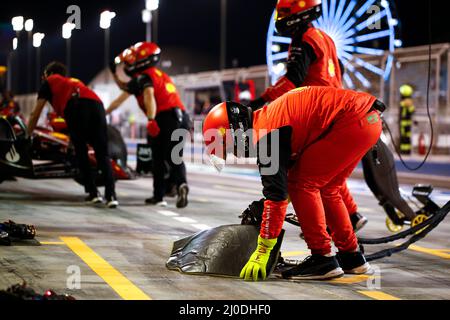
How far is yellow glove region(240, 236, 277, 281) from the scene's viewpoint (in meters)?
6.18

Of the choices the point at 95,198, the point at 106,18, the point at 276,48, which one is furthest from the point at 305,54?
the point at 276,48

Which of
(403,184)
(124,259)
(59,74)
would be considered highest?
(59,74)

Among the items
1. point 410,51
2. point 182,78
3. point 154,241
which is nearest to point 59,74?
point 154,241

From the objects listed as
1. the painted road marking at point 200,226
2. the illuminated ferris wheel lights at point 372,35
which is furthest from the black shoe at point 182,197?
the illuminated ferris wheel lights at point 372,35

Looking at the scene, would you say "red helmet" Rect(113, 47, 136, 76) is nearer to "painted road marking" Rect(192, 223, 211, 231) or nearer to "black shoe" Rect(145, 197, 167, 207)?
"black shoe" Rect(145, 197, 167, 207)

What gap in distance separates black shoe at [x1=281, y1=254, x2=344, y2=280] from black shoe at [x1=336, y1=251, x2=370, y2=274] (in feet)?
1.03

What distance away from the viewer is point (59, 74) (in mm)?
11906

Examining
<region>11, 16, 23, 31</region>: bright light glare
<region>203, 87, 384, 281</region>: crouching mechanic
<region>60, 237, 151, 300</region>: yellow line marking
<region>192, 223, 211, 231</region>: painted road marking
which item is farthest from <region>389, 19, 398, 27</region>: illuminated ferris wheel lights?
<region>203, 87, 384, 281</region>: crouching mechanic

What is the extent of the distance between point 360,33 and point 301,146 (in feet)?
72.4

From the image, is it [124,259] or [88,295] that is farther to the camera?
[124,259]

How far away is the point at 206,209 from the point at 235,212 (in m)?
0.52

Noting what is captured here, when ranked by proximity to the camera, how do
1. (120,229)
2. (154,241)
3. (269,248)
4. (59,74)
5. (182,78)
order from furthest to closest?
1. (182,78)
2. (59,74)
3. (120,229)
4. (154,241)
5. (269,248)

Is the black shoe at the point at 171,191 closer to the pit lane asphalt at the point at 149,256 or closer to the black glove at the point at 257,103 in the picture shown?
the pit lane asphalt at the point at 149,256
